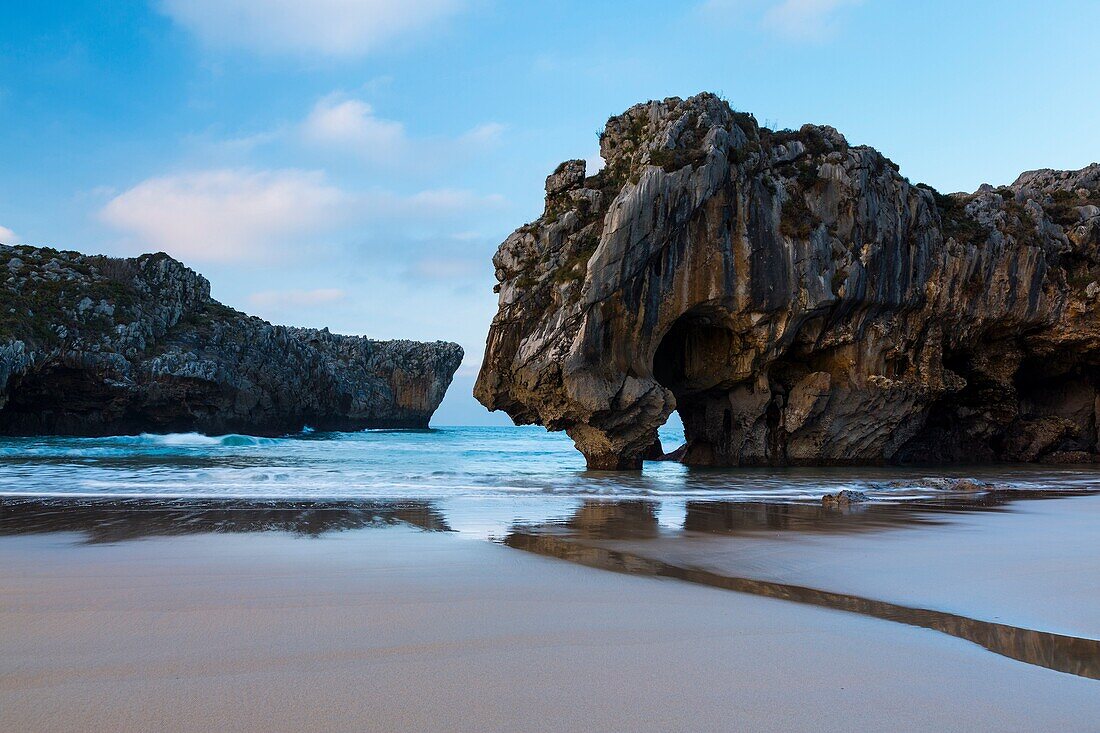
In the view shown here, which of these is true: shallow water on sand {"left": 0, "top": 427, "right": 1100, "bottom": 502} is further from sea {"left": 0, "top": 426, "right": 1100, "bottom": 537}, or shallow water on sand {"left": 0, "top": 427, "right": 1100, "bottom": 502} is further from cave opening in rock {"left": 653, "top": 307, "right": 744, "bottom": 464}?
cave opening in rock {"left": 653, "top": 307, "right": 744, "bottom": 464}

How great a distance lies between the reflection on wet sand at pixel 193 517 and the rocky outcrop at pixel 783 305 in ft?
34.2

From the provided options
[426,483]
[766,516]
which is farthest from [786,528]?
[426,483]

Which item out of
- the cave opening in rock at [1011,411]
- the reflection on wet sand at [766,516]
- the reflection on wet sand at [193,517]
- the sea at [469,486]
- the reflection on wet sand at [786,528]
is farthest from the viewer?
the cave opening in rock at [1011,411]

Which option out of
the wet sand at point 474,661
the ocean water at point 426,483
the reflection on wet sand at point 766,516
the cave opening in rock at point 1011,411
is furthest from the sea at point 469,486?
the cave opening in rock at point 1011,411

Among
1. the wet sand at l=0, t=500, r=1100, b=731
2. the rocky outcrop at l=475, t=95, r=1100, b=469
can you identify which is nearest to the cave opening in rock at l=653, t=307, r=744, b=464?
the rocky outcrop at l=475, t=95, r=1100, b=469

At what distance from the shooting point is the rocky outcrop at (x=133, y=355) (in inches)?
1485

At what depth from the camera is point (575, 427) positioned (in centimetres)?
2044

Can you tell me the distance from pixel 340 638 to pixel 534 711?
1220 mm

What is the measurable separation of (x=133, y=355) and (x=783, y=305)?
128ft

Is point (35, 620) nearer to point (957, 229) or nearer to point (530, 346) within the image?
point (530, 346)

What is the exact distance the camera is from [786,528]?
7898mm

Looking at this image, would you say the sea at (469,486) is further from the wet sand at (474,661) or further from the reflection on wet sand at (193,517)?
the wet sand at (474,661)

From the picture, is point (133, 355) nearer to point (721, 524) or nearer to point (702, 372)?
point (702, 372)

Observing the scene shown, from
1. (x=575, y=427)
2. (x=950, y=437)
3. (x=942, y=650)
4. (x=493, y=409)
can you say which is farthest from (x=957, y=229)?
(x=942, y=650)
